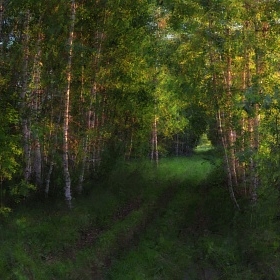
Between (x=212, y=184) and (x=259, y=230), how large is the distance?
31.4ft

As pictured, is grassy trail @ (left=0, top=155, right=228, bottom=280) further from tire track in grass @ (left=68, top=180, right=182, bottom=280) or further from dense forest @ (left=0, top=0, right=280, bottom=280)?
dense forest @ (left=0, top=0, right=280, bottom=280)

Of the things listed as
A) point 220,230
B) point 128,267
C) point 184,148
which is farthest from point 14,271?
point 184,148

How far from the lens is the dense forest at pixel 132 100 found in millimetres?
13516

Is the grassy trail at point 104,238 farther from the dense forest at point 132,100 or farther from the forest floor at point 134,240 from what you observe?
the dense forest at point 132,100

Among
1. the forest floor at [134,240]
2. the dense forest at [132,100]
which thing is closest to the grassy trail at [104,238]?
the forest floor at [134,240]

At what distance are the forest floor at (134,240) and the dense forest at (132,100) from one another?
10cm

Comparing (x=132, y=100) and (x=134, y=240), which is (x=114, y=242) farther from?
(x=132, y=100)

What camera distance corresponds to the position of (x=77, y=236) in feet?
48.8

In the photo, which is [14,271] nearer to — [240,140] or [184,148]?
[240,140]

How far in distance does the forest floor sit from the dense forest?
0.10m

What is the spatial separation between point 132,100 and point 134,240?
1021 cm

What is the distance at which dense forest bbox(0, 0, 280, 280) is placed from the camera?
1352 cm

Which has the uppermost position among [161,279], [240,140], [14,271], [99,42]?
[99,42]

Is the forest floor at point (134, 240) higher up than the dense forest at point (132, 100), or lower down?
lower down
